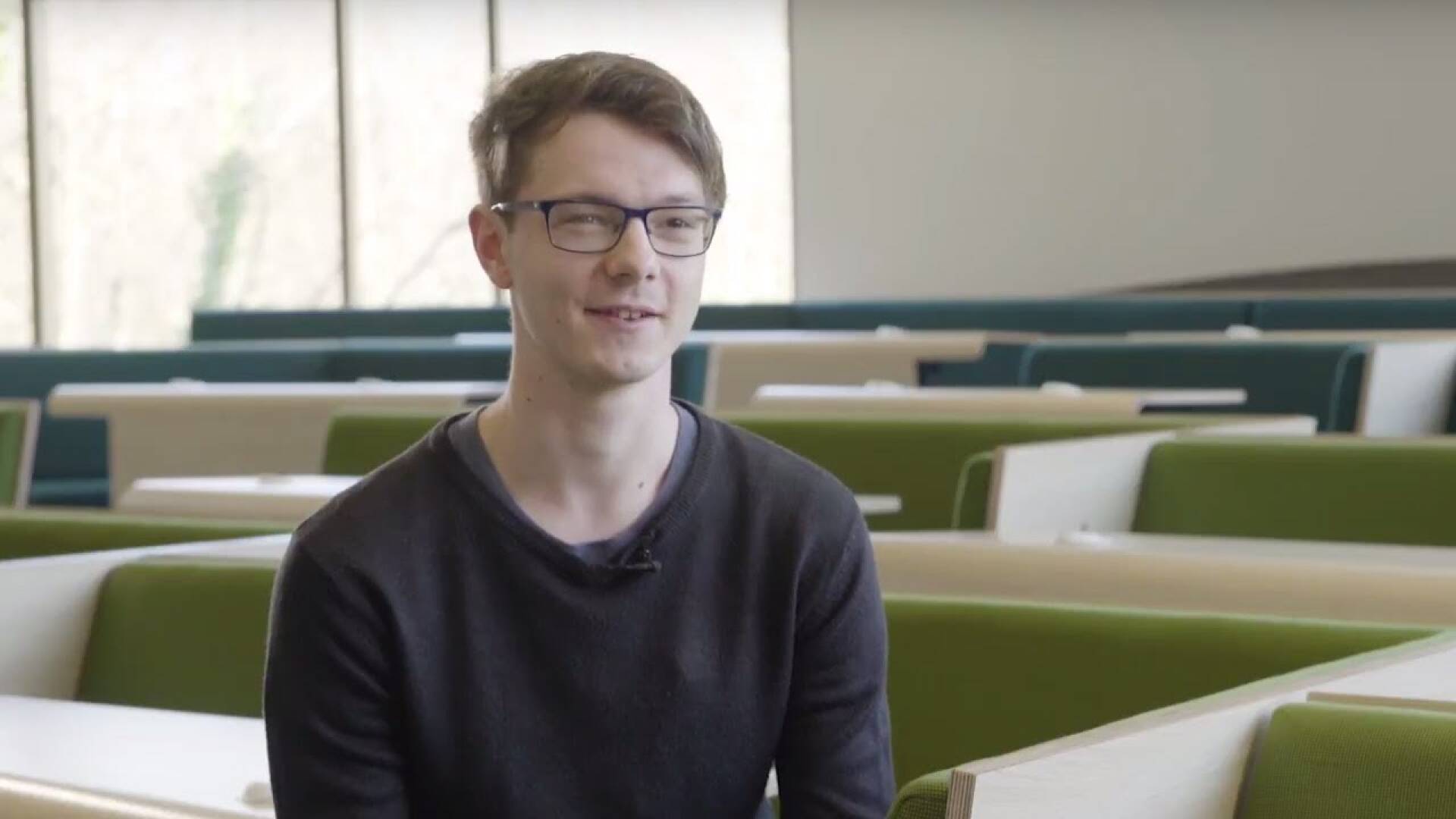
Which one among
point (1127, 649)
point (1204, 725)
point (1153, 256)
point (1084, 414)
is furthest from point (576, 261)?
point (1153, 256)

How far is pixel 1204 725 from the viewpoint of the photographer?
5.08 feet

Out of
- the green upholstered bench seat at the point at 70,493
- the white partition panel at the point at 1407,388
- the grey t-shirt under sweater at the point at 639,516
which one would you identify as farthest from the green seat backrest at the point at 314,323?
the grey t-shirt under sweater at the point at 639,516

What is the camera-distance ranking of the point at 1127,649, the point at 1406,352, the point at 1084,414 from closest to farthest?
the point at 1127,649
the point at 1084,414
the point at 1406,352

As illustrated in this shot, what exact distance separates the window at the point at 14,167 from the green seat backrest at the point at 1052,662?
8.54m

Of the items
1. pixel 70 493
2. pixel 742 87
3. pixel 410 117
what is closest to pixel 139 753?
pixel 70 493

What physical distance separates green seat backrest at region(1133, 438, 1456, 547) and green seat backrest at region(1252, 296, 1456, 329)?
3763 mm

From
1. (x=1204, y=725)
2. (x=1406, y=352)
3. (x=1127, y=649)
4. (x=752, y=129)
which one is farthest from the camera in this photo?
(x=752, y=129)

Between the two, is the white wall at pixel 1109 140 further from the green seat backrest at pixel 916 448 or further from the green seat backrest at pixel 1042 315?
the green seat backrest at pixel 916 448

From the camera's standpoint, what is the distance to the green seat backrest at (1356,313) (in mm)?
7547

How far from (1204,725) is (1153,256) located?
827 centimetres

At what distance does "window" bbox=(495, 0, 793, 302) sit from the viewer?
10312 millimetres

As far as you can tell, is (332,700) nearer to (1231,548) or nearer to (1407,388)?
(1231,548)

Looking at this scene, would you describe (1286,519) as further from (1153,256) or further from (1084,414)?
(1153,256)

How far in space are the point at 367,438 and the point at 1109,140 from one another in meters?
5.47
